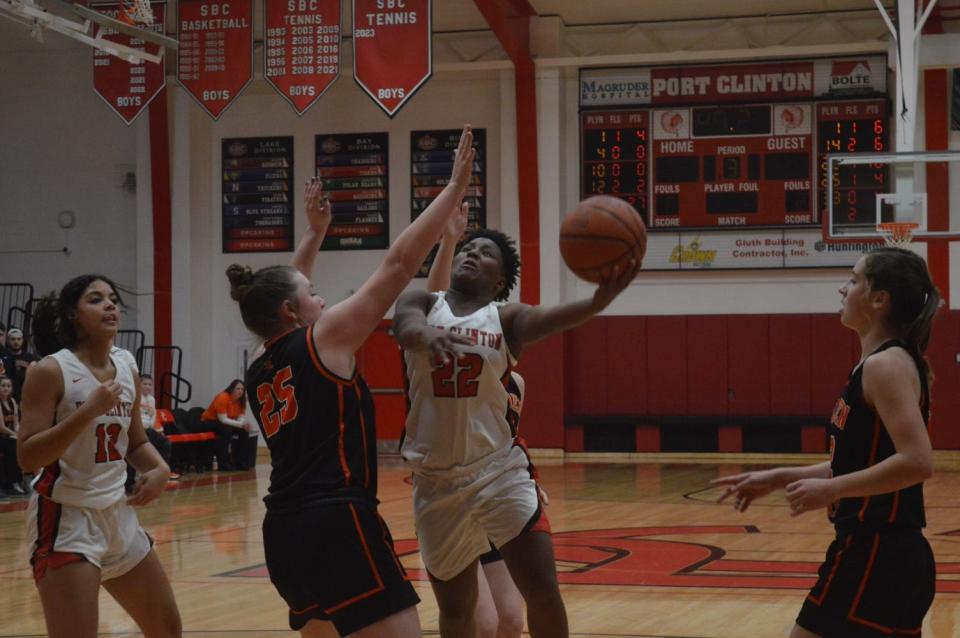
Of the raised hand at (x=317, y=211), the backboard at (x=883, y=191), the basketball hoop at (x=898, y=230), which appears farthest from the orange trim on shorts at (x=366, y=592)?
the backboard at (x=883, y=191)

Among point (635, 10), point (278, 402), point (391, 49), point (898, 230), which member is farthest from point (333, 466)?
point (635, 10)

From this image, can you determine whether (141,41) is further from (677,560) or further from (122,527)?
(122,527)

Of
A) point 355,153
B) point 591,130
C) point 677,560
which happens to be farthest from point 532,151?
point 677,560

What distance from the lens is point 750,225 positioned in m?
17.3

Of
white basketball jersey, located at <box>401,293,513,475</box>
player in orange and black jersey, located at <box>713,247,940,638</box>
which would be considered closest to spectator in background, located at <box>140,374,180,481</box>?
white basketball jersey, located at <box>401,293,513,475</box>

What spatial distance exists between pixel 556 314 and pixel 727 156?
13838mm

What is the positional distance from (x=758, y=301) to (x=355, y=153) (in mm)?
6106

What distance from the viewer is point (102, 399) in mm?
3934

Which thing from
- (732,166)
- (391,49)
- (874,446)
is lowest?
(874,446)

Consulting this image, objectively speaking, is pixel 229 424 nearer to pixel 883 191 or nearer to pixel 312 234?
A: pixel 883 191

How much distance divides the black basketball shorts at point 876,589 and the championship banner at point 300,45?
452 inches

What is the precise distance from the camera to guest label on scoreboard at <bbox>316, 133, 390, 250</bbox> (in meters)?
18.6

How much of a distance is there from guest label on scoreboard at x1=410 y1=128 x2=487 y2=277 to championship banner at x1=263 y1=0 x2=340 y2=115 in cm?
436

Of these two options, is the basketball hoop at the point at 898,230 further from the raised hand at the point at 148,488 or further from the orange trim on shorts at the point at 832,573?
the orange trim on shorts at the point at 832,573
